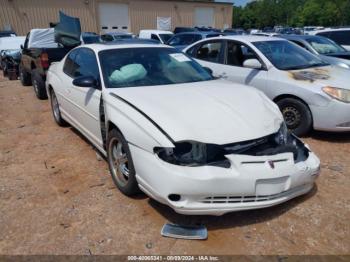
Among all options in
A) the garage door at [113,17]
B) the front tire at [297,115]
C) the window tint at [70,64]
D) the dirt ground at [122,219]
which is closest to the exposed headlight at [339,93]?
the front tire at [297,115]

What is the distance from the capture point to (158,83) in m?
3.74

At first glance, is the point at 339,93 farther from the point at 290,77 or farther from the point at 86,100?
the point at 86,100

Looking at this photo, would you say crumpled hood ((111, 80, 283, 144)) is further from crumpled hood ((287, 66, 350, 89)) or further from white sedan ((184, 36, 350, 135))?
crumpled hood ((287, 66, 350, 89))

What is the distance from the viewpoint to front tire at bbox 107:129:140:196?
10.0ft

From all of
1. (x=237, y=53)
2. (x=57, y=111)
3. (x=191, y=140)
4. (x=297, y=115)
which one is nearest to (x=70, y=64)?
(x=57, y=111)

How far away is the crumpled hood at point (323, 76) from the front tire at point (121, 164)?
10.2ft

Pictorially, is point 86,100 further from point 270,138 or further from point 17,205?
point 270,138

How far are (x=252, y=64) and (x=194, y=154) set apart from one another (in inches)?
131

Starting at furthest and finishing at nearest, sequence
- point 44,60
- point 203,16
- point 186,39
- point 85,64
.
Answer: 1. point 203,16
2. point 186,39
3. point 44,60
4. point 85,64

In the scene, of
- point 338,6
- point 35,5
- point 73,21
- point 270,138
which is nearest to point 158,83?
point 270,138

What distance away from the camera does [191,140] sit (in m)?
2.63

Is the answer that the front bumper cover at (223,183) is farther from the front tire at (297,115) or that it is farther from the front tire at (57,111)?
the front tire at (57,111)

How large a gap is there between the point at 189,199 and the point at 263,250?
0.73m

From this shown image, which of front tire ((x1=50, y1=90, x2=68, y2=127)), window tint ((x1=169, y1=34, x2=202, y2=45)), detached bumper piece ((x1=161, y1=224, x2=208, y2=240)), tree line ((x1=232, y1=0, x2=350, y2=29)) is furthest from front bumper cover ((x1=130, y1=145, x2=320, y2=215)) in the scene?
tree line ((x1=232, y1=0, x2=350, y2=29))
